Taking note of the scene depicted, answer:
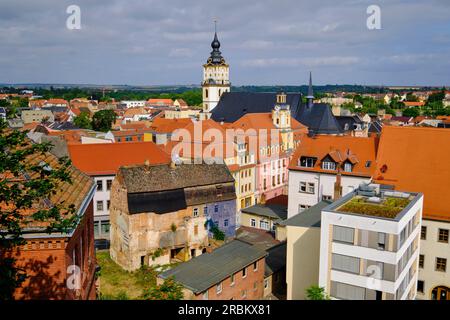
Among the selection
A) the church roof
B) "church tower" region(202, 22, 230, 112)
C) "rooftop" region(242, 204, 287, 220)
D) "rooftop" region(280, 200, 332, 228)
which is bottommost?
"rooftop" region(242, 204, 287, 220)

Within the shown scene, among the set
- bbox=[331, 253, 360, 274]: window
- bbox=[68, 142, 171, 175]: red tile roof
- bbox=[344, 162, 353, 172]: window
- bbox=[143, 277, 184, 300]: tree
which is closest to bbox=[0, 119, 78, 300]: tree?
bbox=[143, 277, 184, 300]: tree

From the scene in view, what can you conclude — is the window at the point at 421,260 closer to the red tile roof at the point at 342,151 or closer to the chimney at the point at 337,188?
the chimney at the point at 337,188

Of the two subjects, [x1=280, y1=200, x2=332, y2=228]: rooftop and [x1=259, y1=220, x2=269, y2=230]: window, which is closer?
[x1=280, y1=200, x2=332, y2=228]: rooftop

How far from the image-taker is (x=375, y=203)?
25.2 metres

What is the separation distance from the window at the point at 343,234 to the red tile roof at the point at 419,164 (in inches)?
385

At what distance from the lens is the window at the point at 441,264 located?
28625mm

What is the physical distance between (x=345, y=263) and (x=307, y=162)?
1673 centimetres

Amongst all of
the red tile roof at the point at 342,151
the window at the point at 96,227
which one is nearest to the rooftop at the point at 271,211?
the red tile roof at the point at 342,151

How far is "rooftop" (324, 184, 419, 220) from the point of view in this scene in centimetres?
2320

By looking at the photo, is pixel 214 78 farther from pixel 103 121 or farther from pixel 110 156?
pixel 110 156

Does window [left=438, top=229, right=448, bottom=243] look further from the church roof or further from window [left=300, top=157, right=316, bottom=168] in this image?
the church roof

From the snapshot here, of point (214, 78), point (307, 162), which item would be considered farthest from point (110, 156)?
point (214, 78)
